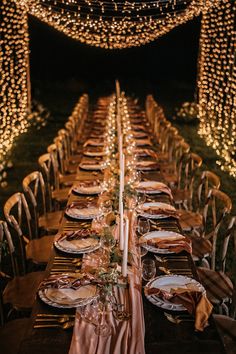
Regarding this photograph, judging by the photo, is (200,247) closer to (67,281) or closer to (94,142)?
(67,281)

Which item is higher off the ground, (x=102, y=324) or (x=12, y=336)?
(x=102, y=324)

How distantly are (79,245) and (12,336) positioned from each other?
0.72m

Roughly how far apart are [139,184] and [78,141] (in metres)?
3.61

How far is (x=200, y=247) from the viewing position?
3.87 m

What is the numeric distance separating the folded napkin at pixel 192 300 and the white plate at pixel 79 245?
2.01 ft

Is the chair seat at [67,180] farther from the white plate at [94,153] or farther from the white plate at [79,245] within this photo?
the white plate at [79,245]

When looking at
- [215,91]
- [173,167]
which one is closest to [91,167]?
[173,167]

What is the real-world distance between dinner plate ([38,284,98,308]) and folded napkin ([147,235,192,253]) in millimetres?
689

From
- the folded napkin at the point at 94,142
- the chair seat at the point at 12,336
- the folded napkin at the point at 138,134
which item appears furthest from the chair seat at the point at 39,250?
the folded napkin at the point at 138,134

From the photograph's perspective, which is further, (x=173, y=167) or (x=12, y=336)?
(x=173, y=167)

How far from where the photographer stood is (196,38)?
17.7m

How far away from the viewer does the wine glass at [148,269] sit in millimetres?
2523

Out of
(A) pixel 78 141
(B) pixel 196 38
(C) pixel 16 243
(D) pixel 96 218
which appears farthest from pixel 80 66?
(D) pixel 96 218

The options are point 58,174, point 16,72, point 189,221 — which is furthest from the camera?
point 16,72
